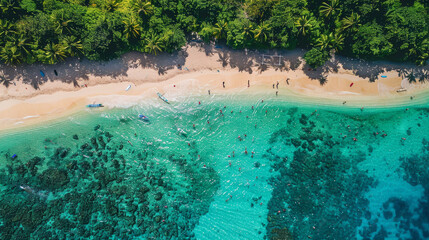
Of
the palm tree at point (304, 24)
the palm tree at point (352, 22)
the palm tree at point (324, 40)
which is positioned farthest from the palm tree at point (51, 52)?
the palm tree at point (352, 22)

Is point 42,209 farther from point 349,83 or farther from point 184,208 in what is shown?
point 349,83

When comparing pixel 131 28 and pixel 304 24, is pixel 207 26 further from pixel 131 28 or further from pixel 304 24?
pixel 304 24

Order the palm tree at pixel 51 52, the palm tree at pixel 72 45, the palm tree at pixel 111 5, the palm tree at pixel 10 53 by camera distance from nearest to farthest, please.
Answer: the palm tree at pixel 10 53, the palm tree at pixel 51 52, the palm tree at pixel 72 45, the palm tree at pixel 111 5

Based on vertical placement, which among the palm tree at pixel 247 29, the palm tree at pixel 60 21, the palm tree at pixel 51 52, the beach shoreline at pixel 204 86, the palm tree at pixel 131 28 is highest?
the palm tree at pixel 60 21

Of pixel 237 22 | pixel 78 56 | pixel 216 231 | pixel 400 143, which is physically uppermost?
pixel 237 22

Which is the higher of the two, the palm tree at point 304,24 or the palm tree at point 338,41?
the palm tree at point 304,24

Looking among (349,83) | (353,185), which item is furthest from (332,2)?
(353,185)

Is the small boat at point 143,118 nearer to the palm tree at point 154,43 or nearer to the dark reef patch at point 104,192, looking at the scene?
the dark reef patch at point 104,192
